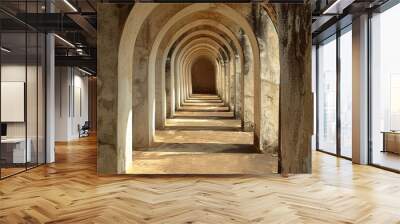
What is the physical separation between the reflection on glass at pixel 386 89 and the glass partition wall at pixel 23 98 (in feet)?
24.6

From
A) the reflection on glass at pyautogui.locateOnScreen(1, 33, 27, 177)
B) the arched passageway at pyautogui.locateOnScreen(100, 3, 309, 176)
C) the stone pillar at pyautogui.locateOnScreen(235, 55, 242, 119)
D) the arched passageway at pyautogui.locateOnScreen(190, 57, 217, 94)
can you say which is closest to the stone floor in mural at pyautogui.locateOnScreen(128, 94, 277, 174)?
the arched passageway at pyautogui.locateOnScreen(100, 3, 309, 176)

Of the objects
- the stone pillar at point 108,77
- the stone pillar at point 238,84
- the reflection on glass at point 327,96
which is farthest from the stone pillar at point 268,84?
the stone pillar at point 238,84

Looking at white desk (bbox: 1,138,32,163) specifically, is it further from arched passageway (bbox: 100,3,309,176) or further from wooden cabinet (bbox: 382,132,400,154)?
wooden cabinet (bbox: 382,132,400,154)

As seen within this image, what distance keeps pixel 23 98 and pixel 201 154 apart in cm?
430

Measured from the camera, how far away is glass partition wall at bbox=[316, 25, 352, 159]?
33.4ft

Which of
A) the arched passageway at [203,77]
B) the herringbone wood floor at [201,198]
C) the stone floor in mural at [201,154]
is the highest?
the arched passageway at [203,77]

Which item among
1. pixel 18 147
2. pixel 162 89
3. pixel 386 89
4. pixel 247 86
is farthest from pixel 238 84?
pixel 18 147

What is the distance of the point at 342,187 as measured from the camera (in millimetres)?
6363

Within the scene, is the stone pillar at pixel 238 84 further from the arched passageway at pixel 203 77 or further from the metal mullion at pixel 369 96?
the arched passageway at pixel 203 77

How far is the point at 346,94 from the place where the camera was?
34.0 ft

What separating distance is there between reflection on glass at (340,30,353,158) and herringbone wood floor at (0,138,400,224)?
2.35 metres

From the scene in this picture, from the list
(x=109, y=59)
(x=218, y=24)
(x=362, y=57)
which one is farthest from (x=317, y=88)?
(x=109, y=59)

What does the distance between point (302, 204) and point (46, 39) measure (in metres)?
7.14

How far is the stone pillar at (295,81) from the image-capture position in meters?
7.48
